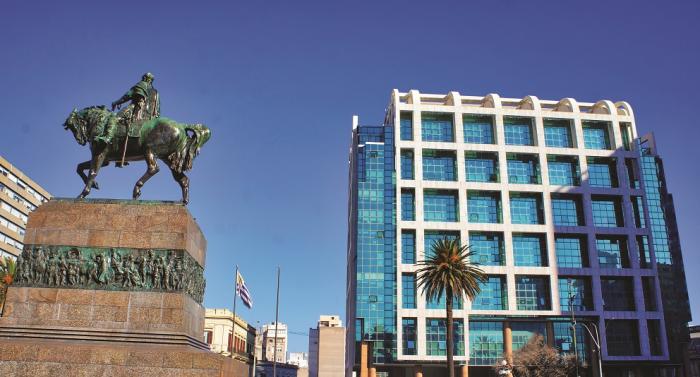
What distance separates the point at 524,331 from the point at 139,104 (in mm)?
65243

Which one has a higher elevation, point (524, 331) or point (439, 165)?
point (439, 165)

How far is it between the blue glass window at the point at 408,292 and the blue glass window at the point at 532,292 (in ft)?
41.3

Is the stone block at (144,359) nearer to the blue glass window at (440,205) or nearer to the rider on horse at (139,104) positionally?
the rider on horse at (139,104)

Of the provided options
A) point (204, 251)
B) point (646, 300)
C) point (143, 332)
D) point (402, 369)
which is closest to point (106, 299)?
point (143, 332)

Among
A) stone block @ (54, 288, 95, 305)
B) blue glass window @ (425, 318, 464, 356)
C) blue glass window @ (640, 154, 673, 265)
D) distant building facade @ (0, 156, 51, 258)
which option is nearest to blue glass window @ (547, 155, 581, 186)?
blue glass window @ (640, 154, 673, 265)

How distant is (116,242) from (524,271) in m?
64.7

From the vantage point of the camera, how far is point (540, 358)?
7081cm

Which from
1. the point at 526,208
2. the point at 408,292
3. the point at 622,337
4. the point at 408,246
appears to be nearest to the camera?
the point at 408,292

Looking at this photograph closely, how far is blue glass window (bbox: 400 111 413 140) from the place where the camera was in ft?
269

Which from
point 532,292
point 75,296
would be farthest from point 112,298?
point 532,292

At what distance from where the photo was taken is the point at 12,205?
94250 mm

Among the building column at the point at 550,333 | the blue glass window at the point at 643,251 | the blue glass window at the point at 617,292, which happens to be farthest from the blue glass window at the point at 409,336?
the blue glass window at the point at 643,251

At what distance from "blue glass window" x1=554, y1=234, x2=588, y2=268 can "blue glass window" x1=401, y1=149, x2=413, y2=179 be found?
66.0ft

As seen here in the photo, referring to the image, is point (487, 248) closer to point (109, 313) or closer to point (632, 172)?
point (632, 172)
